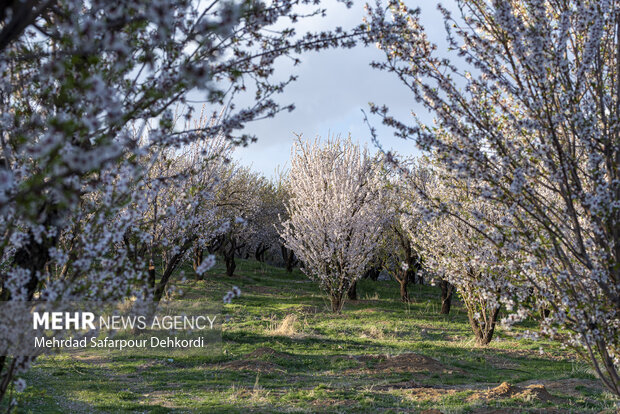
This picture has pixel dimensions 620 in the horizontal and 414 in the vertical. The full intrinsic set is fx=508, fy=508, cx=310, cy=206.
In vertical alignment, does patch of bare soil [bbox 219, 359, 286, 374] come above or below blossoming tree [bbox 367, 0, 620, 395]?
below

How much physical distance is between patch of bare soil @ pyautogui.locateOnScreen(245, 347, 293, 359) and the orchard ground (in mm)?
32

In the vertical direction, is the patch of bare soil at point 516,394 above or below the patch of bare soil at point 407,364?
above

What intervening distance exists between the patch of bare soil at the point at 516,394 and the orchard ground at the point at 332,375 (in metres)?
0.02

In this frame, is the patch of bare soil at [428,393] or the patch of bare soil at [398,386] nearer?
the patch of bare soil at [428,393]

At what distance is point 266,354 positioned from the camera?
13.0 m

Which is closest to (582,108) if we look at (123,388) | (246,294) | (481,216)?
(481,216)

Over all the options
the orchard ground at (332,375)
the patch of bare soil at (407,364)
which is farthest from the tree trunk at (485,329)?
the patch of bare soil at (407,364)

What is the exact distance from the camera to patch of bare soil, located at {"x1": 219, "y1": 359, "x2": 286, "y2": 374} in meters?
11.8

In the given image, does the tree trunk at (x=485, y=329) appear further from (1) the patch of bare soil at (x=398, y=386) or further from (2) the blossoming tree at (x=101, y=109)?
(2) the blossoming tree at (x=101, y=109)

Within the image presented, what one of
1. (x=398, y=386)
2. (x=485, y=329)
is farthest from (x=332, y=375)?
(x=485, y=329)

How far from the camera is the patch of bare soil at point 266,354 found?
42.5 feet

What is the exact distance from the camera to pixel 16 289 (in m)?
3.63

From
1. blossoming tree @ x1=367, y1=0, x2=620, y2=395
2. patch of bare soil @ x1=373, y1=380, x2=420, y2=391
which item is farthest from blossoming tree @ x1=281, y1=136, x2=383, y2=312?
blossoming tree @ x1=367, y1=0, x2=620, y2=395

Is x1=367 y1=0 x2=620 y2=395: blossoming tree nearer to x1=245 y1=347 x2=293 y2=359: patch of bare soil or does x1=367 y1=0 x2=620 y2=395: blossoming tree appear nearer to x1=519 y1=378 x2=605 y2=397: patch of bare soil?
x1=519 y1=378 x2=605 y2=397: patch of bare soil
